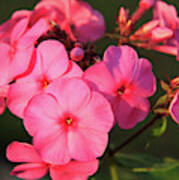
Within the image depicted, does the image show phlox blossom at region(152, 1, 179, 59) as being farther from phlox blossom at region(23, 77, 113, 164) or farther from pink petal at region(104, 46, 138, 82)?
phlox blossom at region(23, 77, 113, 164)

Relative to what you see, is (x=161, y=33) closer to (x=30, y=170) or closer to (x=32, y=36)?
(x=32, y=36)

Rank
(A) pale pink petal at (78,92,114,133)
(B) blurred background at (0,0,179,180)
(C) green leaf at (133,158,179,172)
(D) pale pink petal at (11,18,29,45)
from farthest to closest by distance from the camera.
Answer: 1. (B) blurred background at (0,0,179,180)
2. (C) green leaf at (133,158,179,172)
3. (D) pale pink petal at (11,18,29,45)
4. (A) pale pink petal at (78,92,114,133)

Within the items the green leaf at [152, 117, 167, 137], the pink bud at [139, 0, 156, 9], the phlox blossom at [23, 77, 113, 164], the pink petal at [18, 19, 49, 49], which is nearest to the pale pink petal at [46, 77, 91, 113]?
the phlox blossom at [23, 77, 113, 164]

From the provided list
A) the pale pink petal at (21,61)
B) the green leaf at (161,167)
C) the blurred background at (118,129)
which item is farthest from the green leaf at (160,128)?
the blurred background at (118,129)

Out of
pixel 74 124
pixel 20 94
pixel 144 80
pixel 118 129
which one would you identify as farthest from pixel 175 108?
pixel 118 129

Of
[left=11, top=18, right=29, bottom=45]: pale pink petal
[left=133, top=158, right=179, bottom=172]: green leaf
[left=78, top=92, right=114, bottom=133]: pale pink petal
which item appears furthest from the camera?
[left=133, top=158, right=179, bottom=172]: green leaf

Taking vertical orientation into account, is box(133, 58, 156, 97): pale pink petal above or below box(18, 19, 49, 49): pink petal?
Result: below

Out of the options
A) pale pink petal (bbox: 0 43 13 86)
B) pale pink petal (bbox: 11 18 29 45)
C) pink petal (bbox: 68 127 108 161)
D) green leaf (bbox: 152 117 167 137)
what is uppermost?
pale pink petal (bbox: 11 18 29 45)

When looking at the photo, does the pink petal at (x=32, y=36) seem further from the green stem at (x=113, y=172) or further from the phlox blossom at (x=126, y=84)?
the green stem at (x=113, y=172)

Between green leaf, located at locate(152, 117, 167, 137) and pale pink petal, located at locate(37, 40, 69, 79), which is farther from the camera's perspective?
green leaf, located at locate(152, 117, 167, 137)
